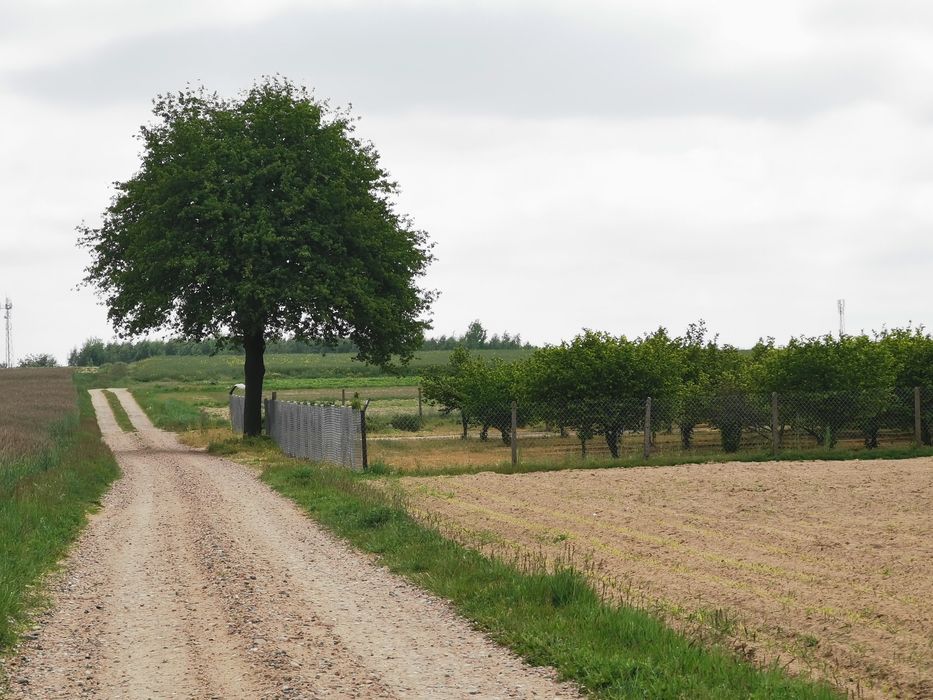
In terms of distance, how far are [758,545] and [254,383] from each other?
2694 centimetres

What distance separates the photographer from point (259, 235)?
34125mm

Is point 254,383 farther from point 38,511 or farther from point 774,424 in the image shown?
point 38,511

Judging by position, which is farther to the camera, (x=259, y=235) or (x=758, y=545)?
(x=259, y=235)

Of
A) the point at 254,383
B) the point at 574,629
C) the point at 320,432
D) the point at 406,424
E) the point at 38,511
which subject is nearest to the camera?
the point at 574,629

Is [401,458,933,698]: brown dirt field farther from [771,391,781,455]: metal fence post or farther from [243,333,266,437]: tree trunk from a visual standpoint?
[243,333,266,437]: tree trunk

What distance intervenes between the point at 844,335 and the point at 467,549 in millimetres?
26546

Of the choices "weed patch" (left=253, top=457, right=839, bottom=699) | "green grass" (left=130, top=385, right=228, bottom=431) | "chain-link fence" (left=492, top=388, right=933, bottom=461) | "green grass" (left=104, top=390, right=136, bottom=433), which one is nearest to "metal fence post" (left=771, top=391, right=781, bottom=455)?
"chain-link fence" (left=492, top=388, right=933, bottom=461)

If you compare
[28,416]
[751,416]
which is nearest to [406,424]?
[28,416]

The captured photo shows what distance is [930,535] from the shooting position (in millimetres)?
15344

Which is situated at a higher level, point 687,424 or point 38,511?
point 687,424

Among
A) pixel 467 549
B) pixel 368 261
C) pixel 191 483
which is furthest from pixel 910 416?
pixel 467 549

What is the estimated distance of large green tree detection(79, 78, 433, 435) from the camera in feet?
113

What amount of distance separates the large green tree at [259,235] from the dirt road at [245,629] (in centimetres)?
1901

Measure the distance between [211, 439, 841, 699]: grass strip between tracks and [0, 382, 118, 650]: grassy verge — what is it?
387cm
